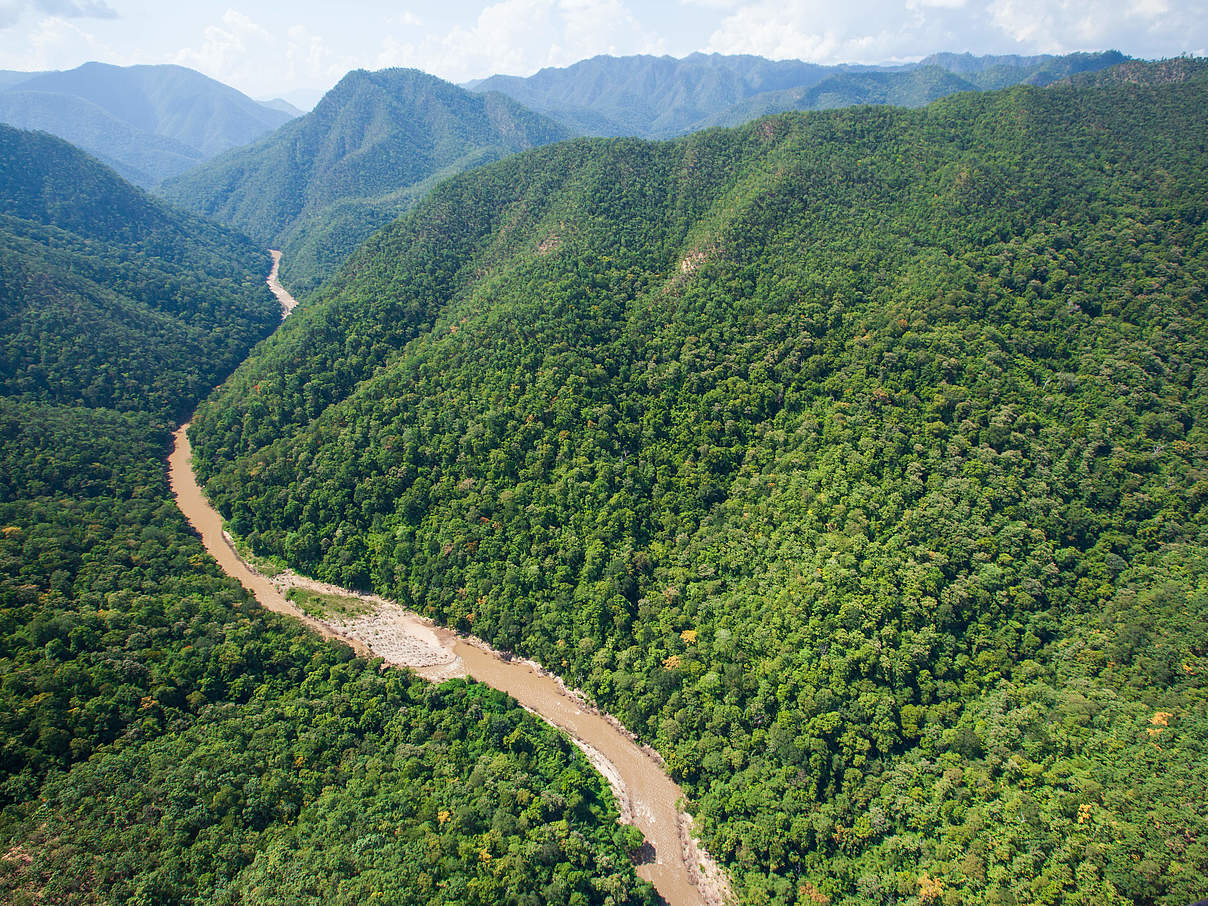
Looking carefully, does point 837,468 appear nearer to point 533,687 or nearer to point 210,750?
point 533,687

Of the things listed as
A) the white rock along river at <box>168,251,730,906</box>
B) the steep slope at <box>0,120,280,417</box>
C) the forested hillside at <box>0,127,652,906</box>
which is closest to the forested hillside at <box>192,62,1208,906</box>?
the white rock along river at <box>168,251,730,906</box>

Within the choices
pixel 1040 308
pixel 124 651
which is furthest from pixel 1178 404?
pixel 124 651

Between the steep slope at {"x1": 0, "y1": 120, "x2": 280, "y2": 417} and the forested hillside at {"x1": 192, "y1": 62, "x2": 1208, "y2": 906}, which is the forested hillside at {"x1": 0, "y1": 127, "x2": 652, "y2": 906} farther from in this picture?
the steep slope at {"x1": 0, "y1": 120, "x2": 280, "y2": 417}

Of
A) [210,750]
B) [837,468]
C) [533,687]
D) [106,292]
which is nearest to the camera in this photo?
[210,750]

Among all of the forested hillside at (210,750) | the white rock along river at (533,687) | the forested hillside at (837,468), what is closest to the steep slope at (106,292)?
the forested hillside at (837,468)

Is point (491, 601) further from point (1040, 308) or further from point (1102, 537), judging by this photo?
point (1040, 308)

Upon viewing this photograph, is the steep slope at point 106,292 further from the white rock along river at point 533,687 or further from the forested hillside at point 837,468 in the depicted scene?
the white rock along river at point 533,687

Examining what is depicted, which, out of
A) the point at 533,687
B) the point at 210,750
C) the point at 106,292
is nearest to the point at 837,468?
the point at 533,687
